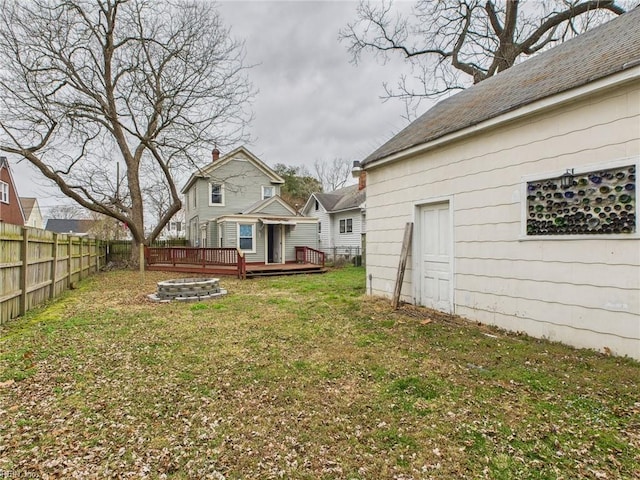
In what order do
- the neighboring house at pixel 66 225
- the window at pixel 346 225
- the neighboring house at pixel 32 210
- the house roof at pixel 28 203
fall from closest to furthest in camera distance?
the window at pixel 346 225
the house roof at pixel 28 203
the neighboring house at pixel 32 210
the neighboring house at pixel 66 225

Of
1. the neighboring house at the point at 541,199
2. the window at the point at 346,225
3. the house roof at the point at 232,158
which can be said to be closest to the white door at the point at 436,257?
the neighboring house at the point at 541,199

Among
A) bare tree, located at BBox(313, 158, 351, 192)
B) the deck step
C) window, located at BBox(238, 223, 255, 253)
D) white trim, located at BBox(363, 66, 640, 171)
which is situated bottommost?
the deck step

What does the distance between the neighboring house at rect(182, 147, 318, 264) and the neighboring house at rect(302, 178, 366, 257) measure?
306 centimetres

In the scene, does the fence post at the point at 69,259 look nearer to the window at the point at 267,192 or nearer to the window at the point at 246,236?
the window at the point at 246,236

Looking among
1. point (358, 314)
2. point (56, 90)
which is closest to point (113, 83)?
point (56, 90)

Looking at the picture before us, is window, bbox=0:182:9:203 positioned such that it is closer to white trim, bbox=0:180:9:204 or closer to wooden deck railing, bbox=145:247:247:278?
white trim, bbox=0:180:9:204

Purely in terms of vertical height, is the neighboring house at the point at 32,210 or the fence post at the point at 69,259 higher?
the neighboring house at the point at 32,210

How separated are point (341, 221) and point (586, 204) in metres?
19.3

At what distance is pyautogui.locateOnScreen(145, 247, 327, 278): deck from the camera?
14.8 m

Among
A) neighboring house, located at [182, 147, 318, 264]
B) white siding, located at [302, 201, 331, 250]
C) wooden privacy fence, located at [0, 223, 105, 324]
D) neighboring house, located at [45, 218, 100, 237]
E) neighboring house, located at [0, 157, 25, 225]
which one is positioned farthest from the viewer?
neighboring house, located at [45, 218, 100, 237]

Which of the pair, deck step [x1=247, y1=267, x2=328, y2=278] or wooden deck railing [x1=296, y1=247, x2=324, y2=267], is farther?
wooden deck railing [x1=296, y1=247, x2=324, y2=267]

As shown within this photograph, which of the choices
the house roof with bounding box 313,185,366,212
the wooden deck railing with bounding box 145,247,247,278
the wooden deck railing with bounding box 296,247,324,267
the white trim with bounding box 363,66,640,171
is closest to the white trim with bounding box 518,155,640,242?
the white trim with bounding box 363,66,640,171

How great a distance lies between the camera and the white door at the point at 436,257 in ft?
21.0

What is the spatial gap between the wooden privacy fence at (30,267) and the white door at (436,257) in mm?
7387
